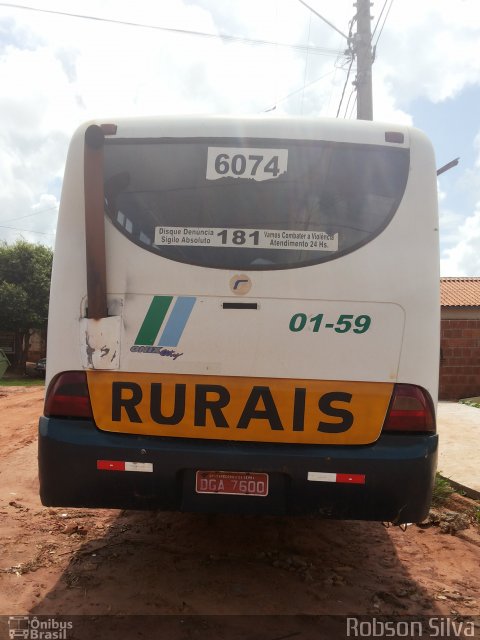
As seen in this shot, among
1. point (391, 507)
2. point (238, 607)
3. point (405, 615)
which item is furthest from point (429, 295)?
point (238, 607)

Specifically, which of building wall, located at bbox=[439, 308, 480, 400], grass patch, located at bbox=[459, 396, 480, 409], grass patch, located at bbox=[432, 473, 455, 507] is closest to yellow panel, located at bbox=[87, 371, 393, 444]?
grass patch, located at bbox=[432, 473, 455, 507]

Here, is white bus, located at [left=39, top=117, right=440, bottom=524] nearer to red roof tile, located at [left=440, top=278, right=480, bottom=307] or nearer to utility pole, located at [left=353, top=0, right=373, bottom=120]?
utility pole, located at [left=353, top=0, right=373, bottom=120]

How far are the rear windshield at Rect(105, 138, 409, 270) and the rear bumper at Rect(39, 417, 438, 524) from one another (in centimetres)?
100

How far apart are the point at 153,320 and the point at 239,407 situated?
66cm

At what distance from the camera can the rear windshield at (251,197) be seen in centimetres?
297

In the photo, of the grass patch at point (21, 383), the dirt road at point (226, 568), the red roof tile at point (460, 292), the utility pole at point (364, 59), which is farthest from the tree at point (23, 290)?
the dirt road at point (226, 568)

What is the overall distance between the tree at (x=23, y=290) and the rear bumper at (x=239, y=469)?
25471 millimetres

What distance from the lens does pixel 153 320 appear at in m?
2.96

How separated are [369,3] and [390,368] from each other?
9.30 m

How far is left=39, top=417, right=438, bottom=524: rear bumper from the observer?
282 cm

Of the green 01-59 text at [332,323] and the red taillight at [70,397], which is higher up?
the green 01-59 text at [332,323]

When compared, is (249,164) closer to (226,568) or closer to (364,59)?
(226,568)

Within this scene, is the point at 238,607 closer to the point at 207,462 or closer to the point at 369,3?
the point at 207,462

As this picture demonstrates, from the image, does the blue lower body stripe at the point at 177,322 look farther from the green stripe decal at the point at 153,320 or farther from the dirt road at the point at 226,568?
the dirt road at the point at 226,568
